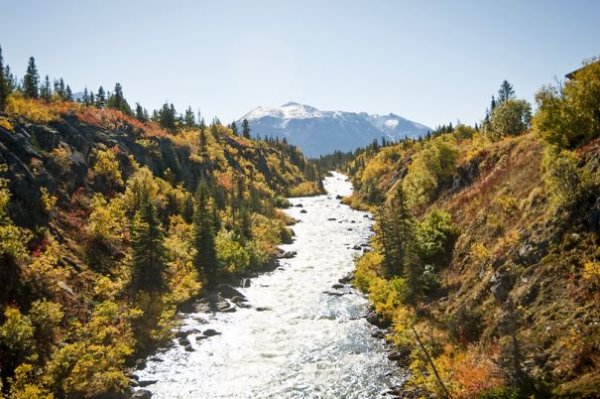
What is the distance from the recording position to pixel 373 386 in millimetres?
29672

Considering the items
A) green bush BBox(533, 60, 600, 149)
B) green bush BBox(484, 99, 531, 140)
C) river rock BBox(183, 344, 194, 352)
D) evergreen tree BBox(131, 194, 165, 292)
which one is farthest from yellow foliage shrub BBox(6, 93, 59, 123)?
green bush BBox(484, 99, 531, 140)

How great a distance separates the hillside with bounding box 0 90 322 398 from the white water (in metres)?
3.59

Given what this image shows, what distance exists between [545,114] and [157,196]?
50.4 m

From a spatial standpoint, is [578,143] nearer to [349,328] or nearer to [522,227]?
[522,227]

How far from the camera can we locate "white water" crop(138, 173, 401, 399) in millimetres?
30156

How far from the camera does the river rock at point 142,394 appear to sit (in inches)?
1146

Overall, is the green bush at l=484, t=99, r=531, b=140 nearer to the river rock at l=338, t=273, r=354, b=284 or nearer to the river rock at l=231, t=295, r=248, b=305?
the river rock at l=338, t=273, r=354, b=284

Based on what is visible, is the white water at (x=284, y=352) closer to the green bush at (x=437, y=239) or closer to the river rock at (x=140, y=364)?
the river rock at (x=140, y=364)

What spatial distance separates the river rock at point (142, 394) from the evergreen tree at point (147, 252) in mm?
14109

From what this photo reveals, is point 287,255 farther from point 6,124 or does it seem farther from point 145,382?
point 6,124

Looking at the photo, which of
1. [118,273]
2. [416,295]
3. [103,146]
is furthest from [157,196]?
[416,295]

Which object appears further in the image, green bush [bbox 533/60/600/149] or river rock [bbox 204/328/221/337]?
river rock [bbox 204/328/221/337]

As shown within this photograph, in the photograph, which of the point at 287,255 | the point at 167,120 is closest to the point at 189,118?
the point at 167,120

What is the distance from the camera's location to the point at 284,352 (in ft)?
118
